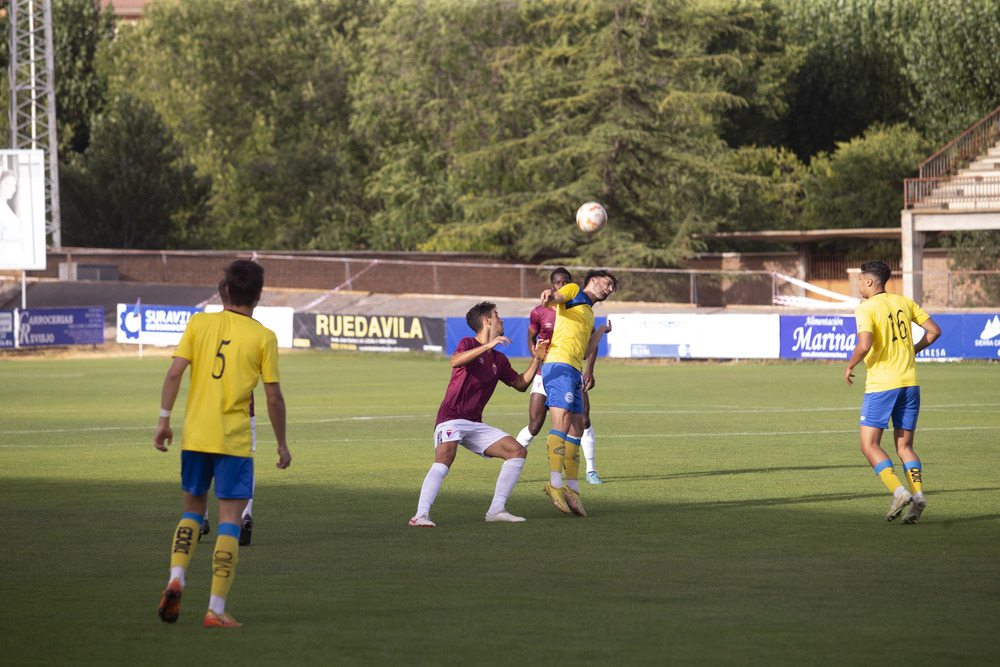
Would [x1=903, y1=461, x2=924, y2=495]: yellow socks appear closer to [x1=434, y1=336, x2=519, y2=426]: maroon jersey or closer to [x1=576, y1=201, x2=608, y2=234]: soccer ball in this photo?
[x1=434, y1=336, x2=519, y2=426]: maroon jersey

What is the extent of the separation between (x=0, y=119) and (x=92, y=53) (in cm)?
1071

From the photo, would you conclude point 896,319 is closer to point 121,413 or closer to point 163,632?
point 163,632

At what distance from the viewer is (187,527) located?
7.25 meters

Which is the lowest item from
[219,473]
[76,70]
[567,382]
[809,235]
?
[219,473]

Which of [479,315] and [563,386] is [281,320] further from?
[479,315]

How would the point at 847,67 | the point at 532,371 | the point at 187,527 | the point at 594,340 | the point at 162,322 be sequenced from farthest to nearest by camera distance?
the point at 847,67 < the point at 162,322 < the point at 594,340 < the point at 532,371 < the point at 187,527

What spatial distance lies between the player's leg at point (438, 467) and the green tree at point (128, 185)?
53.0 m

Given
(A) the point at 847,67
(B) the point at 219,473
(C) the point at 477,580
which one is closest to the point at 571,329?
(C) the point at 477,580

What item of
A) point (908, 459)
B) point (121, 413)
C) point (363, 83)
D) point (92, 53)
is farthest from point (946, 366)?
point (92, 53)

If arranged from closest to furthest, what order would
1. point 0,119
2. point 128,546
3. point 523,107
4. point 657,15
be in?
point 128,546 → point 657,15 → point 523,107 → point 0,119

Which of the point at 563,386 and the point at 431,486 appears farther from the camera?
the point at 563,386

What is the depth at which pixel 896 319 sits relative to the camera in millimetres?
10891

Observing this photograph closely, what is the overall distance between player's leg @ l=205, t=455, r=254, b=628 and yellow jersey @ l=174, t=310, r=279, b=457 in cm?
10

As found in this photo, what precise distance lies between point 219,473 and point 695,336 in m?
29.9
